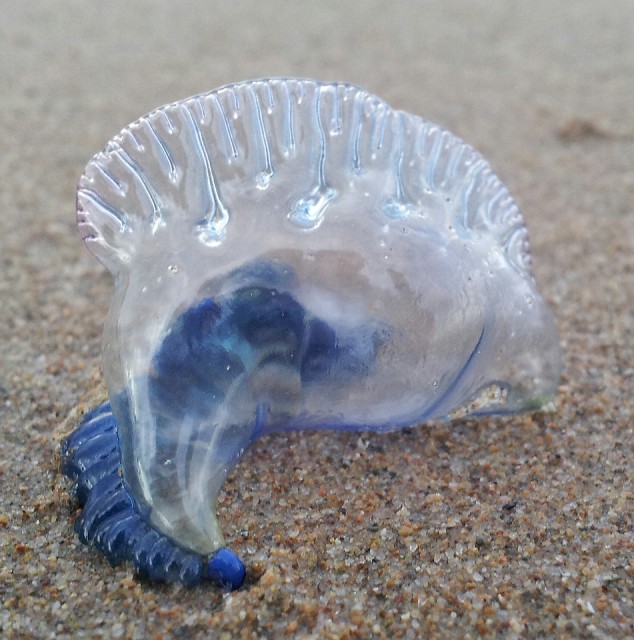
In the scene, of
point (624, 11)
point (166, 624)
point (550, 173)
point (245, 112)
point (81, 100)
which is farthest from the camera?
point (624, 11)

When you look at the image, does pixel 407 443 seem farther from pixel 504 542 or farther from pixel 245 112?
pixel 245 112

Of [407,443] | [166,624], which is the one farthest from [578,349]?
[166,624]

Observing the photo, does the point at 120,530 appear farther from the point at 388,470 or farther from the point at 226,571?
the point at 388,470

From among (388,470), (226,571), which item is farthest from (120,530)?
(388,470)
